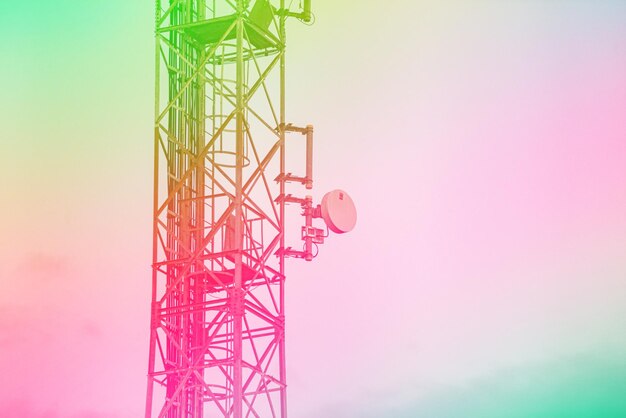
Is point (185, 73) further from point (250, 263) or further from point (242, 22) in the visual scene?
point (250, 263)

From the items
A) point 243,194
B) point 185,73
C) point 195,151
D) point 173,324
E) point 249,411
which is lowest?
point 249,411

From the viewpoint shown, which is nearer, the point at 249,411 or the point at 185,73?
the point at 249,411

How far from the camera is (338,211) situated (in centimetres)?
2494

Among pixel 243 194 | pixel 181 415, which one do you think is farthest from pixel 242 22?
pixel 181 415

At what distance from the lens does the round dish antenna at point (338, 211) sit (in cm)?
2469

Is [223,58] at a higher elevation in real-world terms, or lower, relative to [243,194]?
higher

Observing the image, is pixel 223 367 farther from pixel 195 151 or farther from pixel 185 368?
pixel 195 151

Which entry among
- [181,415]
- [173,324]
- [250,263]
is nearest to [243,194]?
[250,263]

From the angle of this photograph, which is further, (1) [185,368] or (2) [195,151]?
(2) [195,151]

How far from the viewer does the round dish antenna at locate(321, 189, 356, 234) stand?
2469 cm

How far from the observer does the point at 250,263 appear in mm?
23734

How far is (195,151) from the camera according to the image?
83.0 ft

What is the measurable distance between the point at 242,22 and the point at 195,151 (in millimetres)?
3244

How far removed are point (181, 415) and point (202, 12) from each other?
346 inches
